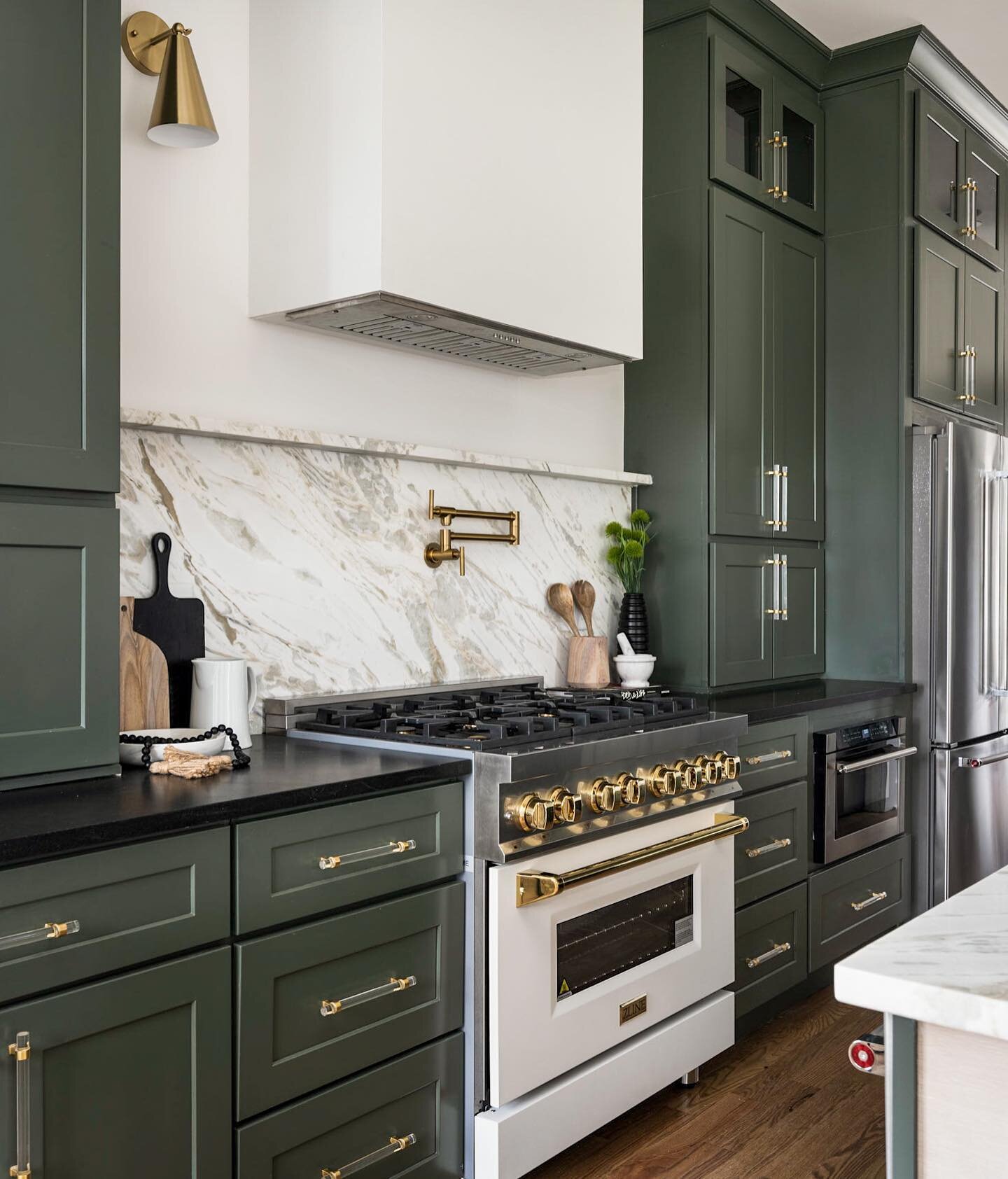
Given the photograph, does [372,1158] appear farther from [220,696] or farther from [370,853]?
[220,696]

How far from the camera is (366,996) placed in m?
1.95

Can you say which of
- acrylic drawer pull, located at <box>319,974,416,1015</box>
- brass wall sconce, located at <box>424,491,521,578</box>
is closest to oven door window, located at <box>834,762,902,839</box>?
brass wall sconce, located at <box>424,491,521,578</box>

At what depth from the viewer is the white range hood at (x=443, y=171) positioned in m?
2.32

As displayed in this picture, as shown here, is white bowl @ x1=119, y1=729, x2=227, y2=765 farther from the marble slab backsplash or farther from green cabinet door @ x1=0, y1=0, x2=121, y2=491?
green cabinet door @ x1=0, y1=0, x2=121, y2=491

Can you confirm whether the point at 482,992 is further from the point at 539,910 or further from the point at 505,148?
the point at 505,148

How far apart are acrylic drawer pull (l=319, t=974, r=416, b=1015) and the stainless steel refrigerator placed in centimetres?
241

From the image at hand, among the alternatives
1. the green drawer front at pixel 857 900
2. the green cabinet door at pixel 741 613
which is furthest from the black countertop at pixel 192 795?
the green drawer front at pixel 857 900

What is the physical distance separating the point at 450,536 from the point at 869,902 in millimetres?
1820

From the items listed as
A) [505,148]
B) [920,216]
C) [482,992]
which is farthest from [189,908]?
[920,216]

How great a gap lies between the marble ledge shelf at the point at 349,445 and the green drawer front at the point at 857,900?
4.48ft

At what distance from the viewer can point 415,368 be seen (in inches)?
114

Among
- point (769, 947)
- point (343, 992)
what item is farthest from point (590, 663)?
point (343, 992)

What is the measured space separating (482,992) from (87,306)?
1.41 metres

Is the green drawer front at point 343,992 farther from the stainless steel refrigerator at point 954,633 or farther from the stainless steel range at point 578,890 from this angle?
the stainless steel refrigerator at point 954,633
